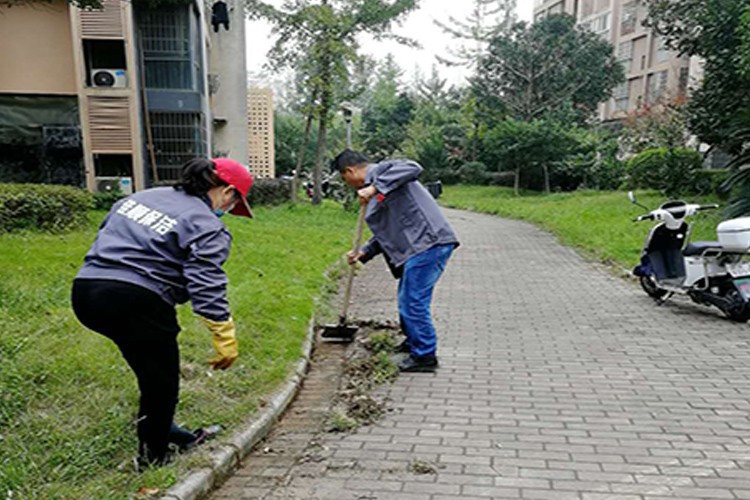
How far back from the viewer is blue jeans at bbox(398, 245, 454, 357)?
14.7 ft

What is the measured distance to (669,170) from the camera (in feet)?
54.5

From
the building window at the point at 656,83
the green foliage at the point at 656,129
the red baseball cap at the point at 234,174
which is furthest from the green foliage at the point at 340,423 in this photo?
the building window at the point at 656,83

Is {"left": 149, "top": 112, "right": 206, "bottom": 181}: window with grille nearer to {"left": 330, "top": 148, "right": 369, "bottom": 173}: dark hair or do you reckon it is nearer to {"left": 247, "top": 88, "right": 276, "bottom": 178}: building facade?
{"left": 247, "top": 88, "right": 276, "bottom": 178}: building facade

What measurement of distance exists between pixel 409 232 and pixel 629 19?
36.6 metres

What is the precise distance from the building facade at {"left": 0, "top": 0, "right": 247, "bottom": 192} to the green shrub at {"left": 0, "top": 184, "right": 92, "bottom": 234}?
5472 mm

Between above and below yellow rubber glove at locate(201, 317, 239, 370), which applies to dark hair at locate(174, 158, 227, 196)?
above

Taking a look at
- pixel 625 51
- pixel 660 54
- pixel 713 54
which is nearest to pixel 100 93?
pixel 713 54

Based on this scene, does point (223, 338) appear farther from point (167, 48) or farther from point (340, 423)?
point (167, 48)

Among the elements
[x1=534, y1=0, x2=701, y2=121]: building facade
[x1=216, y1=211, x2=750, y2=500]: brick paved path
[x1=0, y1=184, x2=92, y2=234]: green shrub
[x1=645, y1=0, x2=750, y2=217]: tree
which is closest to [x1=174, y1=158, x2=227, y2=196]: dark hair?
[x1=216, y1=211, x2=750, y2=500]: brick paved path

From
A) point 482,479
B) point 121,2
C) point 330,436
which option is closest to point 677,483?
point 482,479

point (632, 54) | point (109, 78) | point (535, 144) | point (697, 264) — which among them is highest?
point (632, 54)

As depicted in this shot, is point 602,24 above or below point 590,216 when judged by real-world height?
above

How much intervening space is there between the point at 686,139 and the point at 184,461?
20913 millimetres

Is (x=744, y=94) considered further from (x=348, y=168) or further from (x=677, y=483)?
(x=677, y=483)
